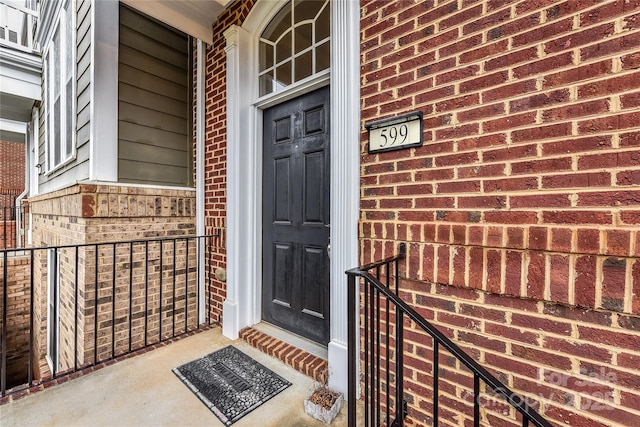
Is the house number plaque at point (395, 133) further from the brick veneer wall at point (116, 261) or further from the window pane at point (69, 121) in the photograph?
the window pane at point (69, 121)

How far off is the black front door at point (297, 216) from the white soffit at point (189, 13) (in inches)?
42.4

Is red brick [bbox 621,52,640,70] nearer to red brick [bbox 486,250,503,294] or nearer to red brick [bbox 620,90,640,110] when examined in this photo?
red brick [bbox 620,90,640,110]

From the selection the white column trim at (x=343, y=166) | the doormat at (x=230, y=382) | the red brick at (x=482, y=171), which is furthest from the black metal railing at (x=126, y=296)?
the red brick at (x=482, y=171)

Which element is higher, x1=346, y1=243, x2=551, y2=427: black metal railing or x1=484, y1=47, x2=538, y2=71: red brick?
x1=484, y1=47, x2=538, y2=71: red brick

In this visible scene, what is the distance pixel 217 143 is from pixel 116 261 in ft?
4.51

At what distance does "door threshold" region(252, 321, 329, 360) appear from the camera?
2145 millimetres

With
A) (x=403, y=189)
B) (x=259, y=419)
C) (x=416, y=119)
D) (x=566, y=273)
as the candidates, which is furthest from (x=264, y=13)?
(x=259, y=419)

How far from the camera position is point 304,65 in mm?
2299

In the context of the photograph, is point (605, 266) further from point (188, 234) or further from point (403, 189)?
point (188, 234)

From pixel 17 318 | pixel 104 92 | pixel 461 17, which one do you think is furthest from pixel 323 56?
pixel 17 318

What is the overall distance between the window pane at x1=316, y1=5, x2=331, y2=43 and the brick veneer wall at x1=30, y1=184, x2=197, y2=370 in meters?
1.92

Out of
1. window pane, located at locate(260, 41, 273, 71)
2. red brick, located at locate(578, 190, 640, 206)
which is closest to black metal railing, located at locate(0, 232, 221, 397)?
window pane, located at locate(260, 41, 273, 71)

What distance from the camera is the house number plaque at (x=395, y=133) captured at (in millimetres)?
1473

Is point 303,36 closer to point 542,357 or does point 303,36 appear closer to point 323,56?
point 323,56
